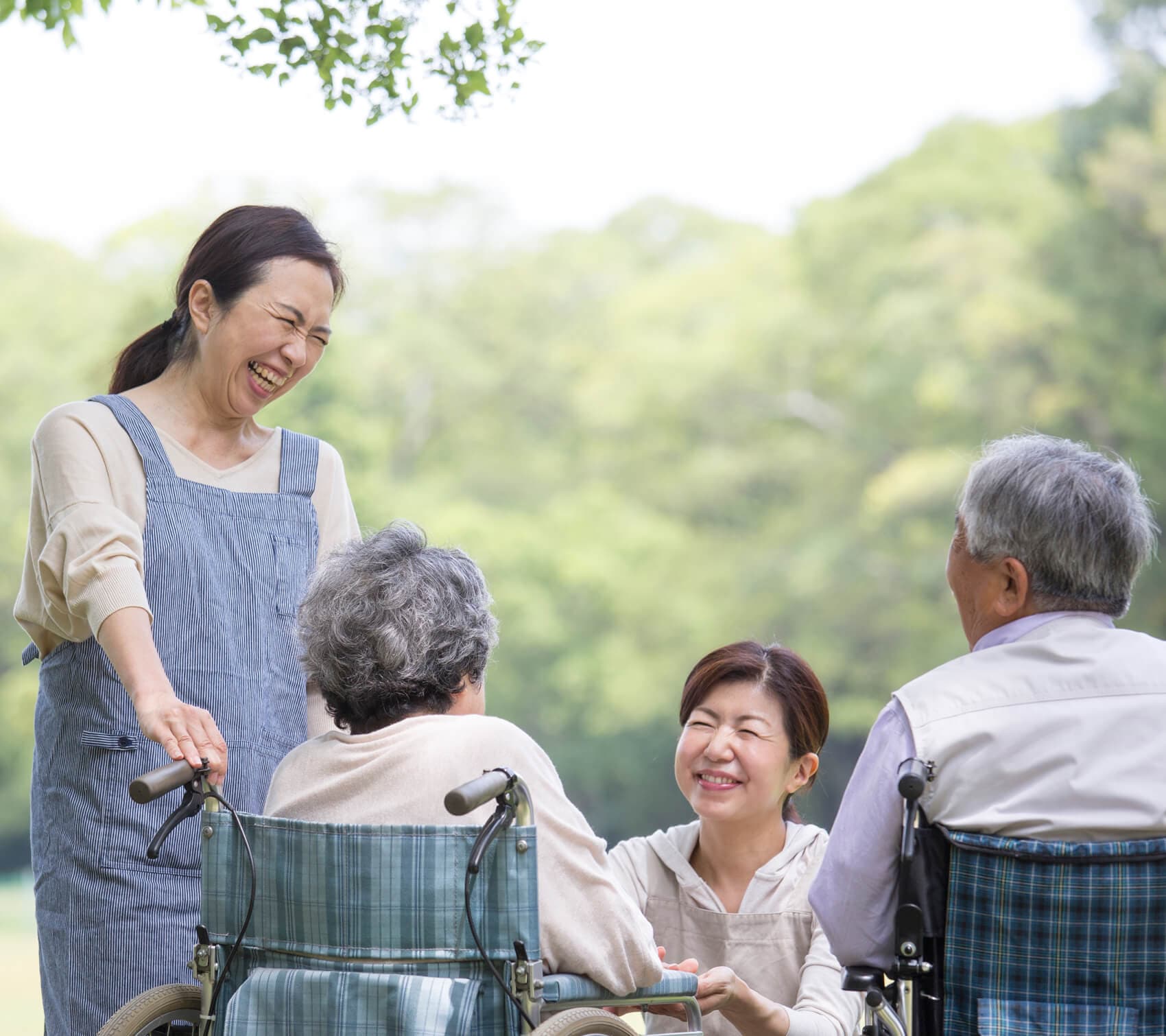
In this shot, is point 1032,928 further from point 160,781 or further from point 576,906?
point 160,781

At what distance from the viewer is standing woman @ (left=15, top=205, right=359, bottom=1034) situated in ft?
6.96

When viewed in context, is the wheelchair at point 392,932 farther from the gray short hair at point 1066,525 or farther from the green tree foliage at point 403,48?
the green tree foliage at point 403,48

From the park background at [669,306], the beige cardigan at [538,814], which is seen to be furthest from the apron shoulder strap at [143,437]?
the park background at [669,306]

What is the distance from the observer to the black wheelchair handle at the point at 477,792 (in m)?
1.58

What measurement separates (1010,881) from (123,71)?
26333 mm

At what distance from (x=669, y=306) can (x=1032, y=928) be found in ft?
83.5

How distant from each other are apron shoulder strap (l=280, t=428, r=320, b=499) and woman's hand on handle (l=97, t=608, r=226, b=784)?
0.43 metres

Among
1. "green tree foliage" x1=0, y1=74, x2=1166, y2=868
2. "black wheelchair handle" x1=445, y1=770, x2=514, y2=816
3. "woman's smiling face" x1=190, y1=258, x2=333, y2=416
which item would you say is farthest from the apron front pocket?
"green tree foliage" x1=0, y1=74, x2=1166, y2=868

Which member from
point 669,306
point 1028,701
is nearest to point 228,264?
point 1028,701

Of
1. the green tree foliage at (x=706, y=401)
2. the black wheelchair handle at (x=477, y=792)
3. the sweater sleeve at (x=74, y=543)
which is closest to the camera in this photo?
the black wheelchair handle at (x=477, y=792)

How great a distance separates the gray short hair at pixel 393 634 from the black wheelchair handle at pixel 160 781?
0.19 metres

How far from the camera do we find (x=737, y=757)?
248cm

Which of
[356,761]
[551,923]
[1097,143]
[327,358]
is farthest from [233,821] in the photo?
[1097,143]

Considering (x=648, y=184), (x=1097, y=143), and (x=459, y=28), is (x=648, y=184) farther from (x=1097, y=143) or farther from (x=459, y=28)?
(x=459, y=28)
